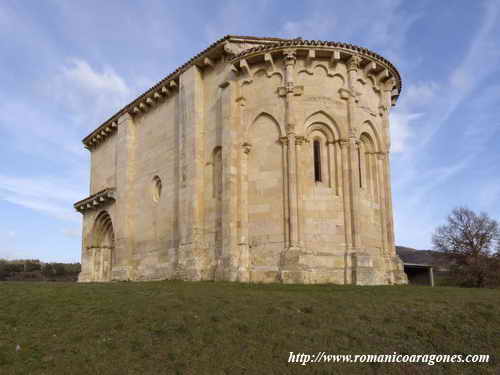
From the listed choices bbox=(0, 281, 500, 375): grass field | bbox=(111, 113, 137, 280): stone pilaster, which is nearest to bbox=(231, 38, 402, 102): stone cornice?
bbox=(0, 281, 500, 375): grass field

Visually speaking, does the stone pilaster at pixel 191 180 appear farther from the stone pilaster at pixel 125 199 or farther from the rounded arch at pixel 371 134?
the rounded arch at pixel 371 134

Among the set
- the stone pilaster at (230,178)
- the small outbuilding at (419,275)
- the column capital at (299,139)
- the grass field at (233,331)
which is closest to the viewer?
the grass field at (233,331)

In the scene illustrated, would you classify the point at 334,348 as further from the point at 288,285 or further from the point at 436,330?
the point at 288,285

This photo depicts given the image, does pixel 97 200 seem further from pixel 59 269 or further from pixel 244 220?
pixel 59 269

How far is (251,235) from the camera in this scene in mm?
16172

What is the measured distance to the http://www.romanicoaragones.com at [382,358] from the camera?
24.5ft

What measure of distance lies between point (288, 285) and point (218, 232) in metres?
4.64

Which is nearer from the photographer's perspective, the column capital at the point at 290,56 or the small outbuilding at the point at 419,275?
the column capital at the point at 290,56

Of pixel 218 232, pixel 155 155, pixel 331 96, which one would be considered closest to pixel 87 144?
pixel 155 155

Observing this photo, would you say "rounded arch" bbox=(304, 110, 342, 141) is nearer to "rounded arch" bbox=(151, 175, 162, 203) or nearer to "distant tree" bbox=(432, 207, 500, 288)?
"rounded arch" bbox=(151, 175, 162, 203)

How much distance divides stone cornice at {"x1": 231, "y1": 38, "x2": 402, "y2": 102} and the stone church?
4 cm

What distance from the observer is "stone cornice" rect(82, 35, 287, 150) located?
17984 mm

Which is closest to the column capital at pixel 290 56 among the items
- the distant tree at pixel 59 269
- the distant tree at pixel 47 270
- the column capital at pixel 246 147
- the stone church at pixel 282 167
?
the stone church at pixel 282 167

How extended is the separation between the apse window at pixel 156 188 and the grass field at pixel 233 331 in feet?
34.6
